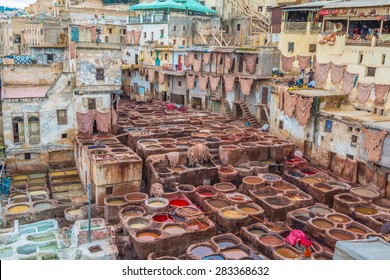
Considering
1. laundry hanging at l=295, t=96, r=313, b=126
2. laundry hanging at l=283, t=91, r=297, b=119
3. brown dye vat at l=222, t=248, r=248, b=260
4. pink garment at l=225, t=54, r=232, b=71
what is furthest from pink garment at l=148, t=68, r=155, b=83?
brown dye vat at l=222, t=248, r=248, b=260

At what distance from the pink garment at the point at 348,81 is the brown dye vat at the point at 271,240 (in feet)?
55.4

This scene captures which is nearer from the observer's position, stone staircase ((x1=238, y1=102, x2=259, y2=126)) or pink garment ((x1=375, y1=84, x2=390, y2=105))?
pink garment ((x1=375, y1=84, x2=390, y2=105))

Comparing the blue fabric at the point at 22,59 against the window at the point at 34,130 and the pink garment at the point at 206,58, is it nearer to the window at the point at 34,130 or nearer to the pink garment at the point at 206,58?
the window at the point at 34,130

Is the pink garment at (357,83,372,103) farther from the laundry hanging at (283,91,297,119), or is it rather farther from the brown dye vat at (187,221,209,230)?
the brown dye vat at (187,221,209,230)

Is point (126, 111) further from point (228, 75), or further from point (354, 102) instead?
point (354, 102)

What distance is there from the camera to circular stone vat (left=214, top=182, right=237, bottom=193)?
87.7 ft

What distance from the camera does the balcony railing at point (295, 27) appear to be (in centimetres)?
4101

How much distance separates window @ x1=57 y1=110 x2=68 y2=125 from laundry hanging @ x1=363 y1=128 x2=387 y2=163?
21286mm

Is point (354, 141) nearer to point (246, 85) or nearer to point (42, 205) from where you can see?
point (246, 85)

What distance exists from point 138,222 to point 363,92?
66.7 feet

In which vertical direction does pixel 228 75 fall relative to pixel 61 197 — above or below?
above

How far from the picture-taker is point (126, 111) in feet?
142

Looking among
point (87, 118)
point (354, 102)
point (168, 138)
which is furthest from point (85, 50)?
point (354, 102)
